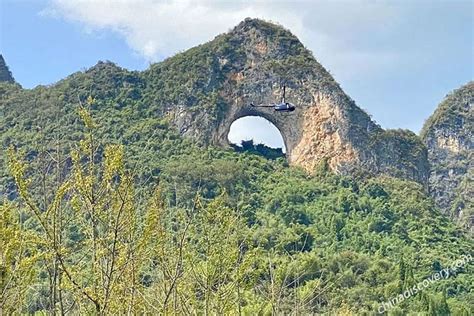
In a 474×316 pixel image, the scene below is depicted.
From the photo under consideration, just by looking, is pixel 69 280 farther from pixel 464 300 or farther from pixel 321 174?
pixel 321 174

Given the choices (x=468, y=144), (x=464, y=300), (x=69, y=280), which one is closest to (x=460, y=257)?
(x=464, y=300)

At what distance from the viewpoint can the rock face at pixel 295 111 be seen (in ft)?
136

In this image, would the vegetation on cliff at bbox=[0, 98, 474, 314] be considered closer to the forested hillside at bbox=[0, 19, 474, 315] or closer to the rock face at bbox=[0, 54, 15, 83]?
the forested hillside at bbox=[0, 19, 474, 315]

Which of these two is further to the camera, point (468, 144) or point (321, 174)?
point (468, 144)

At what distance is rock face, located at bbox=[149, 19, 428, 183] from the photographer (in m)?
41.3

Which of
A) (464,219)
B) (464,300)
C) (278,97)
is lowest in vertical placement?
(464,300)

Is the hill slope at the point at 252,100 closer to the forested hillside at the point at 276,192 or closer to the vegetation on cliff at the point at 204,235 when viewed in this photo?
the forested hillside at the point at 276,192

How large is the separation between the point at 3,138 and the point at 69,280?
37080 millimetres

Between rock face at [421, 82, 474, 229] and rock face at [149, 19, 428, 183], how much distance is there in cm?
1179

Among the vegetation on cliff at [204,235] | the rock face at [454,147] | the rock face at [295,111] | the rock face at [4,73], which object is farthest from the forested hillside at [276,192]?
the rock face at [454,147]

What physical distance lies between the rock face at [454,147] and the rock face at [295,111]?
11.8m

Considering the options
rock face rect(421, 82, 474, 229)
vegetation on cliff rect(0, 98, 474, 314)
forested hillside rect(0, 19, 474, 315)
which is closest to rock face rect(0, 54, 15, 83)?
forested hillside rect(0, 19, 474, 315)

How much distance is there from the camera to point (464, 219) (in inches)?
2034

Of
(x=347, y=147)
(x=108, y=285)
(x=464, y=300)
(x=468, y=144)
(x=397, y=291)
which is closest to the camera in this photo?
(x=108, y=285)
